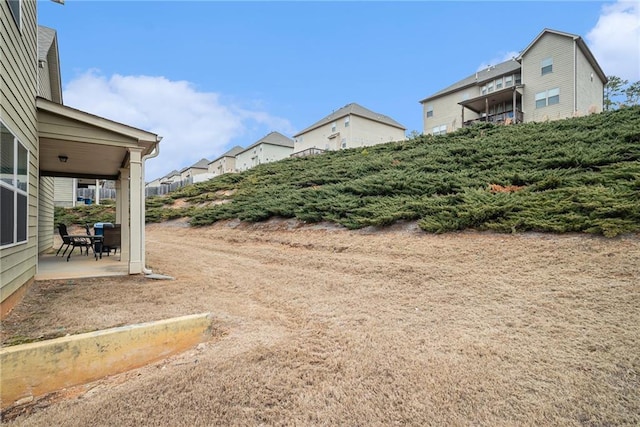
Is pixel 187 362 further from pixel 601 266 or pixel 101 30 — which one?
pixel 101 30

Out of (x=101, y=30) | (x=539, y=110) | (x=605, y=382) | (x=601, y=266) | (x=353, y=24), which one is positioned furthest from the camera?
(x=539, y=110)

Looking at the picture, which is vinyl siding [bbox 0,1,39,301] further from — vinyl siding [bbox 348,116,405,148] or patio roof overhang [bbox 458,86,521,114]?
vinyl siding [bbox 348,116,405,148]

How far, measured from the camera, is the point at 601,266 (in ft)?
15.1

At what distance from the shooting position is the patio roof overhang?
2059cm

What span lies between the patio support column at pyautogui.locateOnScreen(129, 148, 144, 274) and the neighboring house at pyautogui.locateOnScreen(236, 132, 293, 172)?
31726 millimetres

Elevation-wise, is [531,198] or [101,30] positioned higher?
[101,30]

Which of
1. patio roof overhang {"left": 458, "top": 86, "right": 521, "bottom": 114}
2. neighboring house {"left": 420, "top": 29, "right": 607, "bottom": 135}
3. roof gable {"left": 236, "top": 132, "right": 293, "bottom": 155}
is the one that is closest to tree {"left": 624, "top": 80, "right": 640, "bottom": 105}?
neighboring house {"left": 420, "top": 29, "right": 607, "bottom": 135}

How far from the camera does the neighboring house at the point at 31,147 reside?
377cm

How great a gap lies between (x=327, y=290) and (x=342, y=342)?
1898mm

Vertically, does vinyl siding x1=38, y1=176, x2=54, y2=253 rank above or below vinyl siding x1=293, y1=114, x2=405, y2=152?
below

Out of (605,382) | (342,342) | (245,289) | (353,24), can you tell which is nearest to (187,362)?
(342,342)

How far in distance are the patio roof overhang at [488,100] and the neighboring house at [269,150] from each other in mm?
22212

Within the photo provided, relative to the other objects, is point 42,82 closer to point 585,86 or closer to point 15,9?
point 15,9

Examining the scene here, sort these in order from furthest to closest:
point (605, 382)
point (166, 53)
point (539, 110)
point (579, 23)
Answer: point (539, 110), point (579, 23), point (166, 53), point (605, 382)
